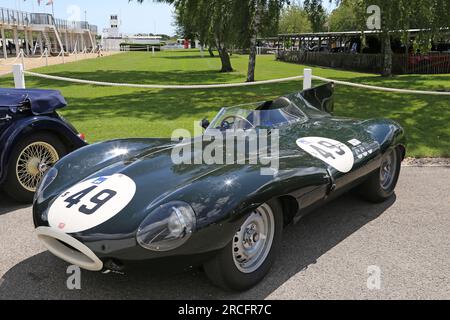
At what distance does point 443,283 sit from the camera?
10.9ft

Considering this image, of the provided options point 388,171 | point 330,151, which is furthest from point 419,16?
point 330,151

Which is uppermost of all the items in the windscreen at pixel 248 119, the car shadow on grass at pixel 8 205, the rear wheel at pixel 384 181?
the windscreen at pixel 248 119

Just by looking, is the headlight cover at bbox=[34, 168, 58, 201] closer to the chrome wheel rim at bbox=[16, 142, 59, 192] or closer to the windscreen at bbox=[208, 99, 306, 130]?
the chrome wheel rim at bbox=[16, 142, 59, 192]

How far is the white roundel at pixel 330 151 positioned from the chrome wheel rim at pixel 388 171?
3.19 ft

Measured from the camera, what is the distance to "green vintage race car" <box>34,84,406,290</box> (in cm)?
280

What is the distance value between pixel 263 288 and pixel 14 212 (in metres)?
2.97

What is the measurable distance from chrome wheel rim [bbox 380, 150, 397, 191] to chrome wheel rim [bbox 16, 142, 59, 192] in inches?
146

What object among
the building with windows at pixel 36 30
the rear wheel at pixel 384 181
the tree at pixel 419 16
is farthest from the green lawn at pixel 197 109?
the building with windows at pixel 36 30

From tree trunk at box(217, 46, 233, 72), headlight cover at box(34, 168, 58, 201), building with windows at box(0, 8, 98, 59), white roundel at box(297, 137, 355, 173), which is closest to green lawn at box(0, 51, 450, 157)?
white roundel at box(297, 137, 355, 173)

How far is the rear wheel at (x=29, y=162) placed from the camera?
16.2 feet

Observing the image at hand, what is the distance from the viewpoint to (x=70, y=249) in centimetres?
305

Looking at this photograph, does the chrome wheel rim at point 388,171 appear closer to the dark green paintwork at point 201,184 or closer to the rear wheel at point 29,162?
the dark green paintwork at point 201,184

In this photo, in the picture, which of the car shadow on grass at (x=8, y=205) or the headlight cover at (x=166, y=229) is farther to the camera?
the car shadow on grass at (x=8, y=205)
